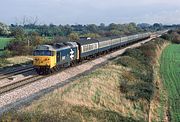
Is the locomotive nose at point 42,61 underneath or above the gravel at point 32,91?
above

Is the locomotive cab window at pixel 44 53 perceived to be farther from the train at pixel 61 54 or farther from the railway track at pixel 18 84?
the railway track at pixel 18 84

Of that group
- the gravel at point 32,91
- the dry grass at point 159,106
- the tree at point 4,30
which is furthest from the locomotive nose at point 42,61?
the tree at point 4,30

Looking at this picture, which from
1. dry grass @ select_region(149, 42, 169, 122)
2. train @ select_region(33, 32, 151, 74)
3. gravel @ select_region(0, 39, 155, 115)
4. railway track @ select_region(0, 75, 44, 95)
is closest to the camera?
gravel @ select_region(0, 39, 155, 115)

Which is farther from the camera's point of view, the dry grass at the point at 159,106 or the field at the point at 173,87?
the field at the point at 173,87

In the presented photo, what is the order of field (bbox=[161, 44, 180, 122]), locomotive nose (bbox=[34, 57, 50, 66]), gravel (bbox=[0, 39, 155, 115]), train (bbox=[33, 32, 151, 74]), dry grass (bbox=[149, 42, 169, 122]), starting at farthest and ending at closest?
train (bbox=[33, 32, 151, 74])
locomotive nose (bbox=[34, 57, 50, 66])
field (bbox=[161, 44, 180, 122])
dry grass (bbox=[149, 42, 169, 122])
gravel (bbox=[0, 39, 155, 115])

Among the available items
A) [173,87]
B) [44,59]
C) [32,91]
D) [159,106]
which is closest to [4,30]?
[173,87]

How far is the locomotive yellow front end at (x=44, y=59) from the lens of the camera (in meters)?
34.0

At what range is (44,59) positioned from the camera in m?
34.0

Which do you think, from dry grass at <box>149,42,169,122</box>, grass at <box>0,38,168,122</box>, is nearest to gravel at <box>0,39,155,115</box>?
grass at <box>0,38,168,122</box>

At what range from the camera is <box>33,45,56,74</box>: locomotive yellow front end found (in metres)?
34.0

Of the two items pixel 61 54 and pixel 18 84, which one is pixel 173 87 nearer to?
pixel 61 54

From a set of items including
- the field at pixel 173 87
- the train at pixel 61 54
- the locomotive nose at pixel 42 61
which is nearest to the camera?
the field at pixel 173 87

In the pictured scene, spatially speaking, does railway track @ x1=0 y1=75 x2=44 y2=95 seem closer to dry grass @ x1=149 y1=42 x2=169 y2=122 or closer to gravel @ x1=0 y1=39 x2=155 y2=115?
gravel @ x1=0 y1=39 x2=155 y2=115

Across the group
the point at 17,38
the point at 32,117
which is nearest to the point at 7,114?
the point at 32,117
